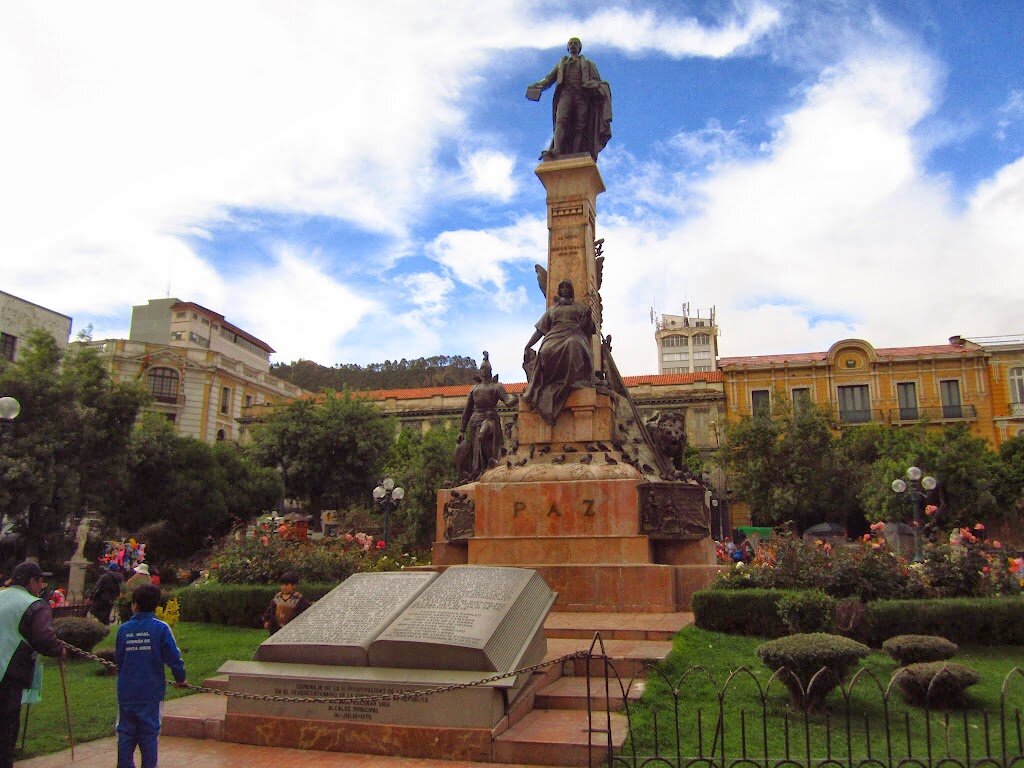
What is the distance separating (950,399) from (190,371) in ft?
143

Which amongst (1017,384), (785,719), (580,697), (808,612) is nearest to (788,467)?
(1017,384)

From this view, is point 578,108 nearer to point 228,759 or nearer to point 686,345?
point 228,759

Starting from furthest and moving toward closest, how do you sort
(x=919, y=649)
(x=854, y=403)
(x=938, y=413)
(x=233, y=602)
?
1. (x=854, y=403)
2. (x=938, y=413)
3. (x=233, y=602)
4. (x=919, y=649)

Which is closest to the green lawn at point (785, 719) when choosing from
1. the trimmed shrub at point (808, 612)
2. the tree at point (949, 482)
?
the trimmed shrub at point (808, 612)

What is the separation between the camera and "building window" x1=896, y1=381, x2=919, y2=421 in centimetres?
4794

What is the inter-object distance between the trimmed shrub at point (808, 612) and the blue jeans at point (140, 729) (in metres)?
6.05

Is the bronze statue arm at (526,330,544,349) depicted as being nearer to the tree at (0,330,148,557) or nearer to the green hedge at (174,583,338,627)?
the green hedge at (174,583,338,627)

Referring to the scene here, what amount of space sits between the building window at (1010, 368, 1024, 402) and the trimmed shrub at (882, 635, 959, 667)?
4563cm

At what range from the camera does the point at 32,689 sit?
5.71m

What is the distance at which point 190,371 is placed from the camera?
167 ft

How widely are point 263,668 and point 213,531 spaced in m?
35.0

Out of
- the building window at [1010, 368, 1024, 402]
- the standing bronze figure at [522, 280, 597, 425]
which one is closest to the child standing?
the standing bronze figure at [522, 280, 597, 425]

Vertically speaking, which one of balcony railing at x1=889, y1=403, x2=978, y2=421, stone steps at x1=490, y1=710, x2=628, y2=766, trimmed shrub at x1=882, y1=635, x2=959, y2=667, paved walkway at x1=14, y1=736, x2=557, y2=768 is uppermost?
balcony railing at x1=889, y1=403, x2=978, y2=421

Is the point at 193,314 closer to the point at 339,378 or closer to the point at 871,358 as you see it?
the point at 339,378
